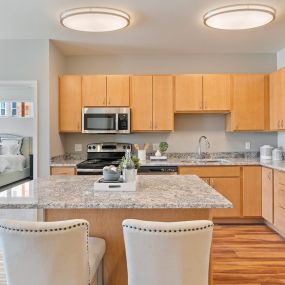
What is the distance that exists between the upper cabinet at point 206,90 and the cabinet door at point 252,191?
1003 millimetres

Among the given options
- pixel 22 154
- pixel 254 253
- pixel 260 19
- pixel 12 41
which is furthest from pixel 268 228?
pixel 22 154

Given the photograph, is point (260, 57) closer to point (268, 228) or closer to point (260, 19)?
point (260, 19)

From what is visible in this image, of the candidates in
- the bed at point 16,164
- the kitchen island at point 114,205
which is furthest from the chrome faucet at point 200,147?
the bed at point 16,164

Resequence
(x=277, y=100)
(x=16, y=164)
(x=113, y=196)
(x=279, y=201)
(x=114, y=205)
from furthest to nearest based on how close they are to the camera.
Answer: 1. (x=16, y=164)
2. (x=277, y=100)
3. (x=279, y=201)
4. (x=113, y=196)
5. (x=114, y=205)

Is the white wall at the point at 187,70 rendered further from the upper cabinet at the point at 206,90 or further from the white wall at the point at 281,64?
the upper cabinet at the point at 206,90

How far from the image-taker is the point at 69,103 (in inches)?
188

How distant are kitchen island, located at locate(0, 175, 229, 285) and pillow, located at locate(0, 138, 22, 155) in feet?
16.7

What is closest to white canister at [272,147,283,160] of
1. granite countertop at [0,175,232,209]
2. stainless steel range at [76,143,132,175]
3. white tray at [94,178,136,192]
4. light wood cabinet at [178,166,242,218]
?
light wood cabinet at [178,166,242,218]

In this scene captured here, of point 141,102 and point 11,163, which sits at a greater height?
point 141,102

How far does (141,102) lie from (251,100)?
5.46ft

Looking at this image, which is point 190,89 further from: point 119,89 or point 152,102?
point 119,89

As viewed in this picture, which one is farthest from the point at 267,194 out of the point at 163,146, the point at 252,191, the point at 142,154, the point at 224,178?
the point at 142,154

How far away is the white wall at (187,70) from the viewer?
5.07m

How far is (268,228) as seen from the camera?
4.36m
